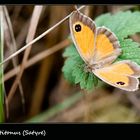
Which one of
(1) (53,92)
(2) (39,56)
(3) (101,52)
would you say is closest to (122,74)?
(3) (101,52)

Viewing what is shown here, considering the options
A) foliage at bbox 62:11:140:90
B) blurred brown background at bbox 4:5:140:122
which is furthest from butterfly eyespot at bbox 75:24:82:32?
blurred brown background at bbox 4:5:140:122

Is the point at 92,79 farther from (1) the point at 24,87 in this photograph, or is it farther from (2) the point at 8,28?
(1) the point at 24,87

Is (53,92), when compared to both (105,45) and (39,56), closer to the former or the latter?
(39,56)

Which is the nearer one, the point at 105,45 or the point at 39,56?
the point at 105,45

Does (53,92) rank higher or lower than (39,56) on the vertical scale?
lower

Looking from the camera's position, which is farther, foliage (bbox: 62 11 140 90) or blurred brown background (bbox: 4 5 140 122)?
blurred brown background (bbox: 4 5 140 122)

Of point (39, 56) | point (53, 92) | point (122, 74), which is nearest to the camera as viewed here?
point (122, 74)

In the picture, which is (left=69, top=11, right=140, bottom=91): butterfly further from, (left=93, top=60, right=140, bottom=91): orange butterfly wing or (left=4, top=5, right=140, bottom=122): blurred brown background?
(left=4, top=5, right=140, bottom=122): blurred brown background
